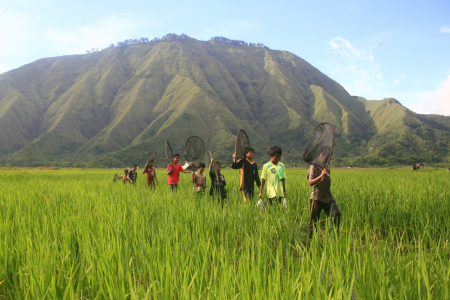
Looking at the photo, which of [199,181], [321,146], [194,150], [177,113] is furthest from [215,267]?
[177,113]

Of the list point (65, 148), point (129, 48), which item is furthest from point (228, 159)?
Answer: point (129, 48)

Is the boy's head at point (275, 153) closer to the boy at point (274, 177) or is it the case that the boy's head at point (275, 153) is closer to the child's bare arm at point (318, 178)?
the boy at point (274, 177)

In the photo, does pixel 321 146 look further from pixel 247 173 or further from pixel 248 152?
pixel 247 173

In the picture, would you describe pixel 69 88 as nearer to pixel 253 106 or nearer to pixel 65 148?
pixel 65 148

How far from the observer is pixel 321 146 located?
11.2 feet

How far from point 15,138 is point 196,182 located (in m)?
97.0

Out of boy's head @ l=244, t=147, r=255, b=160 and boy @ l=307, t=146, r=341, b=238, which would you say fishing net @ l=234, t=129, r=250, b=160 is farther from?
boy @ l=307, t=146, r=341, b=238

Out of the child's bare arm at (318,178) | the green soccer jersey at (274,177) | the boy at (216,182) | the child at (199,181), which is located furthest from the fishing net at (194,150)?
the child's bare arm at (318,178)

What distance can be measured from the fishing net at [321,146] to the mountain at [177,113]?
6740cm

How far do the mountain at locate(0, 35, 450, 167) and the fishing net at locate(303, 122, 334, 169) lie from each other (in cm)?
6740

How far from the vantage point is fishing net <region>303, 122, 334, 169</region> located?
3273mm

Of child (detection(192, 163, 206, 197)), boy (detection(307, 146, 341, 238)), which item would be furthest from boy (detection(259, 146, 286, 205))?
child (detection(192, 163, 206, 197))

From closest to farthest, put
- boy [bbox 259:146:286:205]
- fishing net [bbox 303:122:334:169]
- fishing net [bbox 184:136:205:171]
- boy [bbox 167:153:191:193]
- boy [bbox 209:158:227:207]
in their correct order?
fishing net [bbox 303:122:334:169] < boy [bbox 259:146:286:205] < boy [bbox 209:158:227:207] < fishing net [bbox 184:136:205:171] < boy [bbox 167:153:191:193]

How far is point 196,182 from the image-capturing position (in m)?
6.43
